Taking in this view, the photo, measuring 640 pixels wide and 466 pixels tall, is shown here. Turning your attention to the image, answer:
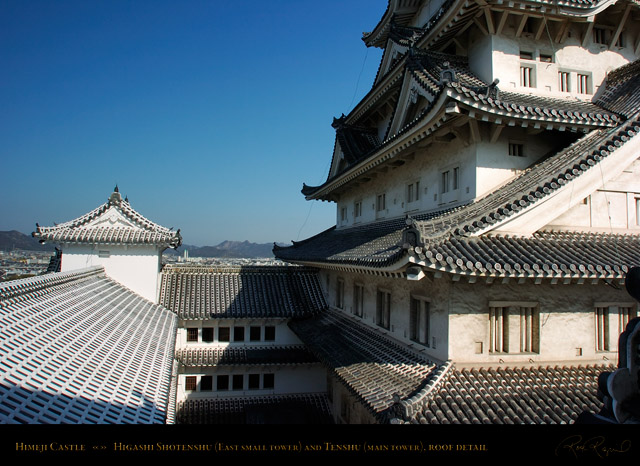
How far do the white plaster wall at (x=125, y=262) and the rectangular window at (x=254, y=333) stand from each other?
15.1ft

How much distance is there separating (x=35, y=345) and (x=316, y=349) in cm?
880

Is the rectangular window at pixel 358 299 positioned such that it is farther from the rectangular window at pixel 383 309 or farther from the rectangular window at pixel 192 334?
the rectangular window at pixel 192 334

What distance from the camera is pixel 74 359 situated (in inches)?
308

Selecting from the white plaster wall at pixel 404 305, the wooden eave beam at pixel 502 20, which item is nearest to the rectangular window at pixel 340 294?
the white plaster wall at pixel 404 305

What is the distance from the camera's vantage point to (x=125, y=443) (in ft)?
9.76

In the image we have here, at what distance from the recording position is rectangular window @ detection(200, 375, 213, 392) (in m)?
18.3

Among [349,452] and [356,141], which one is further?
[356,141]

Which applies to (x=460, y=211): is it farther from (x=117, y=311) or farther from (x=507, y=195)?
(x=117, y=311)

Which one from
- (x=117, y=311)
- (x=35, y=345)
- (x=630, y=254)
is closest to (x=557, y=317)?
(x=630, y=254)

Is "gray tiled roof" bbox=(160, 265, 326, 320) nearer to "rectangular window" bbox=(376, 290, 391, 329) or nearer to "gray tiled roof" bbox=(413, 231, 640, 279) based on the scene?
"rectangular window" bbox=(376, 290, 391, 329)

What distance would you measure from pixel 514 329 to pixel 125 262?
1630 centimetres

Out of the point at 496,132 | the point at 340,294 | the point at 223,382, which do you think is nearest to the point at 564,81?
the point at 496,132

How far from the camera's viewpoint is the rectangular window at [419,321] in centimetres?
1024

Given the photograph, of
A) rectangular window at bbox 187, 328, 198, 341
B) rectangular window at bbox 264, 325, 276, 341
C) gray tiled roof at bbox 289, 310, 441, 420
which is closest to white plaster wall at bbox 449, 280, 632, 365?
gray tiled roof at bbox 289, 310, 441, 420
